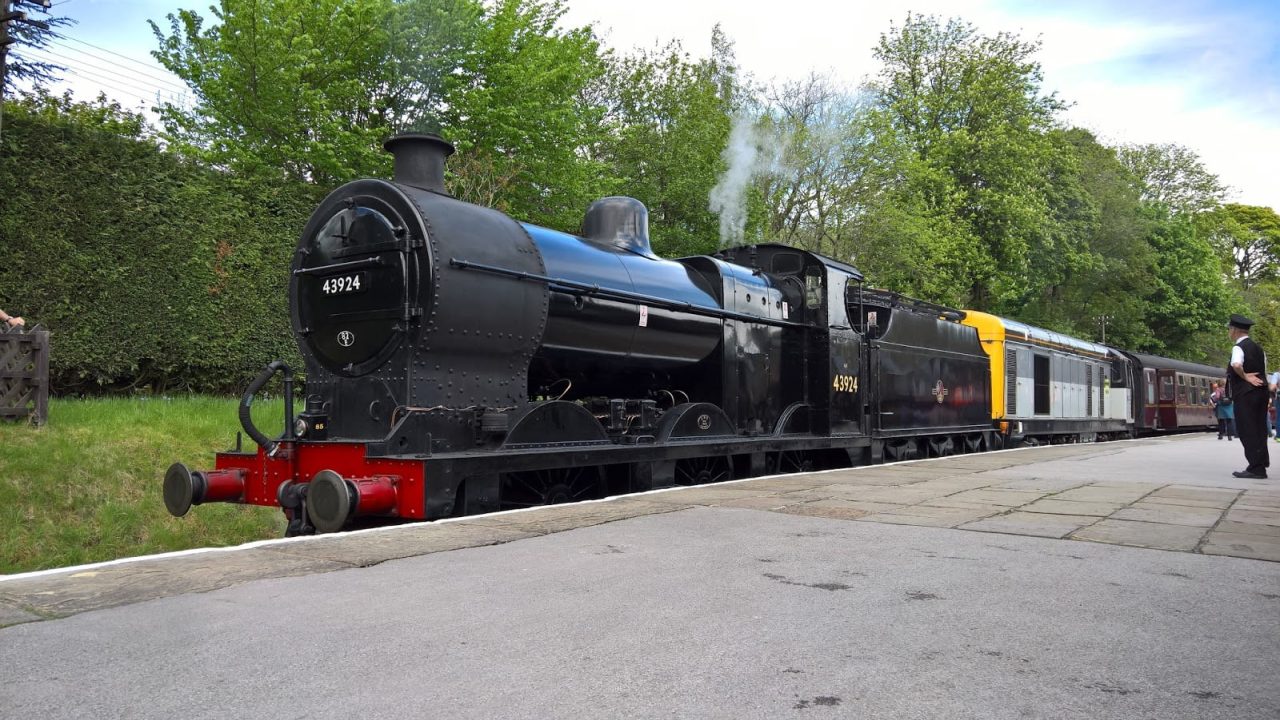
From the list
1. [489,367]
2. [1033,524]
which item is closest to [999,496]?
[1033,524]

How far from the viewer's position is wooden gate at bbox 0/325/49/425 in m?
9.20

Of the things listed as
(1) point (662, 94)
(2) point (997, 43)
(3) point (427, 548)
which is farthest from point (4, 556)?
(2) point (997, 43)

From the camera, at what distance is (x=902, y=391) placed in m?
12.1

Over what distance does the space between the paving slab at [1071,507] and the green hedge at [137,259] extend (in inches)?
434

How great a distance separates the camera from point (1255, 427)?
28.9ft

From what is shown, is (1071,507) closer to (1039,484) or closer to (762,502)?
(1039,484)

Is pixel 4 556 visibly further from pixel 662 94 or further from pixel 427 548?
pixel 662 94

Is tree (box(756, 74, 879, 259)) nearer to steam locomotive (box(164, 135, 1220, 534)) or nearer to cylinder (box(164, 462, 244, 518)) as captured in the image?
steam locomotive (box(164, 135, 1220, 534))

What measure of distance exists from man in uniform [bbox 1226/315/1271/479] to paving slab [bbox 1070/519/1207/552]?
4.21m

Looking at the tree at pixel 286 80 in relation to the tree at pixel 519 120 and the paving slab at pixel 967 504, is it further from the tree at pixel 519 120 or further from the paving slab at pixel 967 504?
the paving slab at pixel 967 504

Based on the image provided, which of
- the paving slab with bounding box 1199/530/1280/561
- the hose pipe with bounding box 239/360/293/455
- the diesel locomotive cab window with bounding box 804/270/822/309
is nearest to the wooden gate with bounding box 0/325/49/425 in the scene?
the hose pipe with bounding box 239/360/293/455

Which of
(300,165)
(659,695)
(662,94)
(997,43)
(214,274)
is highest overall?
(997,43)

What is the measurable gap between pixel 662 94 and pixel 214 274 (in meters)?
16.1

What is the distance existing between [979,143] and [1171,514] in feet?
82.2
